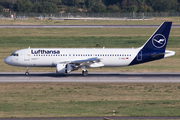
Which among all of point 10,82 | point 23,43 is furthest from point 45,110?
point 23,43

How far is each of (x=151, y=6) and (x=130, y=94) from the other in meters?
161

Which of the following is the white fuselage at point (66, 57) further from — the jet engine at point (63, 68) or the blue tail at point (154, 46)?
the jet engine at point (63, 68)

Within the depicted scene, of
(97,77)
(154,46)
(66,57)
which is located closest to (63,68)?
(66,57)

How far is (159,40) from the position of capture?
163 ft

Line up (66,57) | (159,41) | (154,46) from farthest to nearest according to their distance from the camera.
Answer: (154,46), (159,41), (66,57)

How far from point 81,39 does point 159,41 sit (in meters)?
41.2

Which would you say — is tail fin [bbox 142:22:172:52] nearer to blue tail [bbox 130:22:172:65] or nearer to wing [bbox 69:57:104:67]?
blue tail [bbox 130:22:172:65]

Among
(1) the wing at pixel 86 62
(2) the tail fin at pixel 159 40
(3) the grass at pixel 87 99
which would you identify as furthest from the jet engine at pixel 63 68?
(2) the tail fin at pixel 159 40

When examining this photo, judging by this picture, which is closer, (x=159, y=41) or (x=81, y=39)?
(x=159, y=41)

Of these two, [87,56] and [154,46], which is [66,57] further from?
[154,46]

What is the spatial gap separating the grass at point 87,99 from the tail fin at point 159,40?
9025mm

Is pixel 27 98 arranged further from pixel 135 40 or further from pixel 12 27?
pixel 12 27

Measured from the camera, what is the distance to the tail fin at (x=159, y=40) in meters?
49.6

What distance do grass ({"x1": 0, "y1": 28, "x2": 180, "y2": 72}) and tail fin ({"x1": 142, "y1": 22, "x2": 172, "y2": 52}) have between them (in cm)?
859
